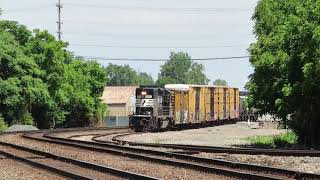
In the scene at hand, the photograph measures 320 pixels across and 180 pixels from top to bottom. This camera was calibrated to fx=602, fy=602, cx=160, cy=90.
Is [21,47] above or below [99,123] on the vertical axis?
above

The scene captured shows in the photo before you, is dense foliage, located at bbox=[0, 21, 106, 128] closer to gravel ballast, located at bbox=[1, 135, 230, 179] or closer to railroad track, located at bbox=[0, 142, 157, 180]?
railroad track, located at bbox=[0, 142, 157, 180]

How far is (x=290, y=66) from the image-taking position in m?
25.0

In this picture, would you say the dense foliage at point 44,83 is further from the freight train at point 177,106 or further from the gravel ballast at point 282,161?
the gravel ballast at point 282,161

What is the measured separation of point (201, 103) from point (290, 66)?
2546 centimetres

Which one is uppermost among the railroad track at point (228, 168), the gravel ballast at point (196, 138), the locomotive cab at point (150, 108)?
the locomotive cab at point (150, 108)

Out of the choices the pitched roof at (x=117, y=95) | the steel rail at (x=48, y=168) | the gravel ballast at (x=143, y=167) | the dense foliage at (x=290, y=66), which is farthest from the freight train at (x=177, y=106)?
the pitched roof at (x=117, y=95)

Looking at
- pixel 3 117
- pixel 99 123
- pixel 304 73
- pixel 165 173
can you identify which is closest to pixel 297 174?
pixel 165 173

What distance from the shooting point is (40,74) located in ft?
182

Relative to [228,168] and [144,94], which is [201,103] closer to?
[144,94]

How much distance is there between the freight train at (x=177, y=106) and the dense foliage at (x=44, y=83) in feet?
42.0

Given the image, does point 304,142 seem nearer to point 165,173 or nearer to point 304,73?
point 304,73

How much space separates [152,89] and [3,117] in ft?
53.7

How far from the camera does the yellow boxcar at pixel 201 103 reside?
1821 inches

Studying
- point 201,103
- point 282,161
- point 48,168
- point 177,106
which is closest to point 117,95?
point 201,103
